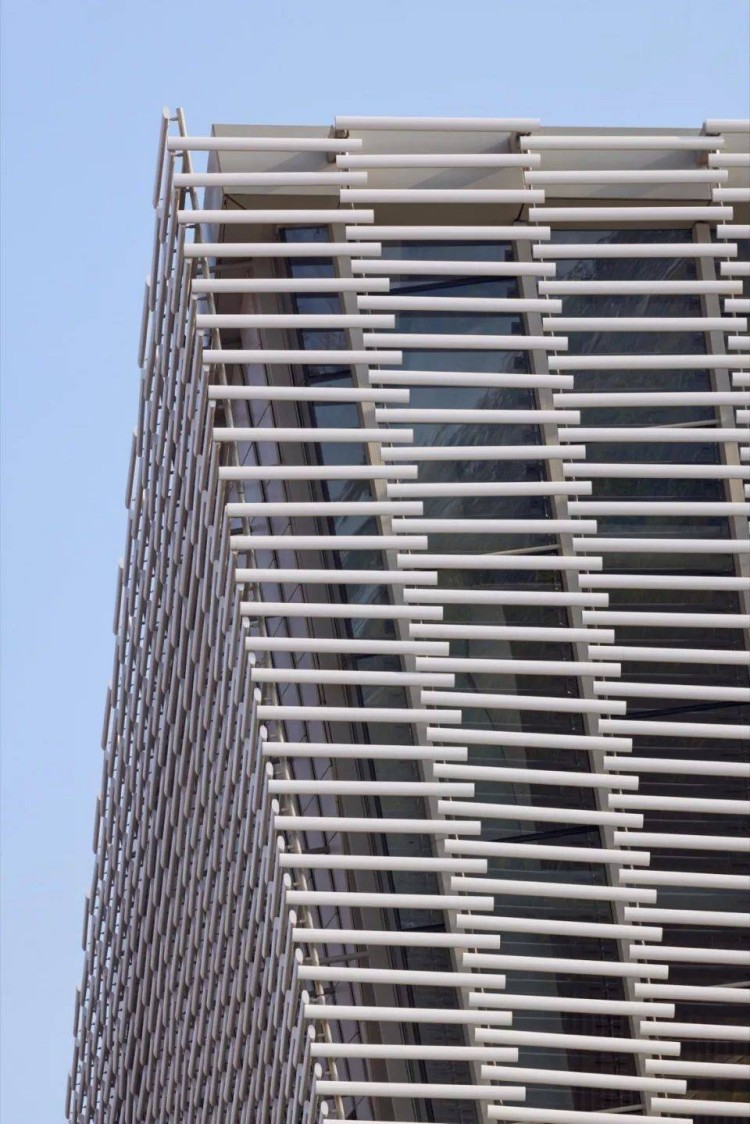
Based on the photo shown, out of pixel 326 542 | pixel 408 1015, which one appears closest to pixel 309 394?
pixel 326 542

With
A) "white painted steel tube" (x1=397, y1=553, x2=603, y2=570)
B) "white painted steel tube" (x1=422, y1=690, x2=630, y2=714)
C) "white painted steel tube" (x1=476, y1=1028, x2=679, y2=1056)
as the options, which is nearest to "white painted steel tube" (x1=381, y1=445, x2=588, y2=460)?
"white painted steel tube" (x1=397, y1=553, x2=603, y2=570)

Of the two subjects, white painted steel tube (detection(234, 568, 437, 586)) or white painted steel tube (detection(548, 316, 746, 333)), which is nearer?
white painted steel tube (detection(234, 568, 437, 586))

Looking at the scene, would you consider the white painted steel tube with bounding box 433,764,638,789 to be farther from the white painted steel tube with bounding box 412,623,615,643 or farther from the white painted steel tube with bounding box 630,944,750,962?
the white painted steel tube with bounding box 630,944,750,962

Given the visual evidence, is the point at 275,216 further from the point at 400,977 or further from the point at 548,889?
the point at 400,977

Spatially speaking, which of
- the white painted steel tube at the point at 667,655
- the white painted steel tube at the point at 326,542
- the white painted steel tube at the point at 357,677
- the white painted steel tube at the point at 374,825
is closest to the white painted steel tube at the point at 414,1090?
the white painted steel tube at the point at 374,825

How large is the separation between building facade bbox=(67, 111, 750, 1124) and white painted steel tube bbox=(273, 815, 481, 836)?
24mm

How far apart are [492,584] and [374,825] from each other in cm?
222

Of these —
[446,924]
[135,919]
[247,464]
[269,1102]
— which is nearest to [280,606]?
[247,464]

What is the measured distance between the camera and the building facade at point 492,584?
14844mm

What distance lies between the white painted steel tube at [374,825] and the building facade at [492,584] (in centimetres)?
2

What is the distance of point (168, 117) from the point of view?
1562cm

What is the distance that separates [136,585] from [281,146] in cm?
1211

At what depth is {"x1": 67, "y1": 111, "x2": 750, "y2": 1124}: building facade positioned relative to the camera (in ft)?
48.7

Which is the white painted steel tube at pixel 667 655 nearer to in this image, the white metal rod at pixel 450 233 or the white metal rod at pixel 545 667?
the white metal rod at pixel 545 667
